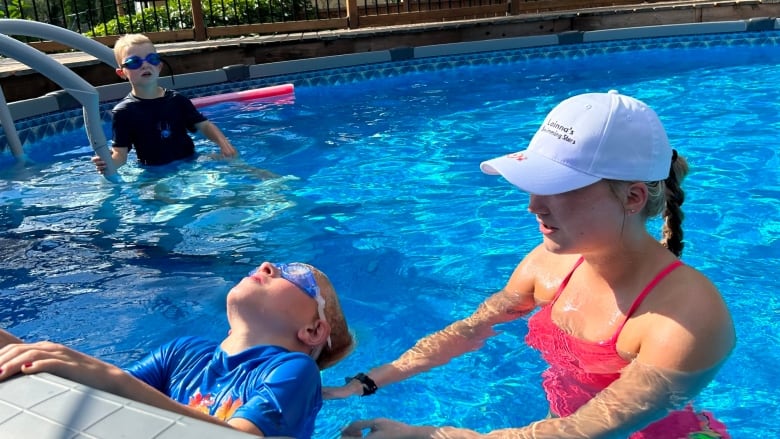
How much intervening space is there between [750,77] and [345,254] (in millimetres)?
7419

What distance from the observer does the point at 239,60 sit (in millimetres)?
11336

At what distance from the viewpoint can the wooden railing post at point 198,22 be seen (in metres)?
12.7

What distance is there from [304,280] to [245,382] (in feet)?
1.26

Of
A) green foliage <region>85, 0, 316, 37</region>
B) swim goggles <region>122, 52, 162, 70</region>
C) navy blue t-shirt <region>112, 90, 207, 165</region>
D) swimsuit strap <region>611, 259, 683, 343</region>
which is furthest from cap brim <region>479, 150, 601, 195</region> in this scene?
green foliage <region>85, 0, 316, 37</region>

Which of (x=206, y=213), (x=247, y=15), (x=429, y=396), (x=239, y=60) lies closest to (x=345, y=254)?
(x=206, y=213)

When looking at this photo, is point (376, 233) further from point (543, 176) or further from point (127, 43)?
point (543, 176)

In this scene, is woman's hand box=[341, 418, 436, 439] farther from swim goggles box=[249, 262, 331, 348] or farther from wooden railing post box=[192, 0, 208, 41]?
wooden railing post box=[192, 0, 208, 41]

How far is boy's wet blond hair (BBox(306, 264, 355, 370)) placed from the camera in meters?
2.56

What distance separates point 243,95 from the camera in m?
9.47

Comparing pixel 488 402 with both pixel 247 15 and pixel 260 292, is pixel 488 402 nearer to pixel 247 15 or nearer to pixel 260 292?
pixel 260 292

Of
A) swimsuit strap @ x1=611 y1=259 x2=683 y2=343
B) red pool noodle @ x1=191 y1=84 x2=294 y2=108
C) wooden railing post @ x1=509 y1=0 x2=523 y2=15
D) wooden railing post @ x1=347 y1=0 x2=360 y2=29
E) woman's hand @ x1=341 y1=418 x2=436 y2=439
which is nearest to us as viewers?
woman's hand @ x1=341 y1=418 x2=436 y2=439

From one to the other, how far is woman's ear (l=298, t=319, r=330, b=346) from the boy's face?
14.3 ft

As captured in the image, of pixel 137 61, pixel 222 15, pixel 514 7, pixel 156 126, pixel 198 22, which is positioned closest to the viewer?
pixel 137 61

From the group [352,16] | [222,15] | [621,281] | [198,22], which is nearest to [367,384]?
[621,281]
